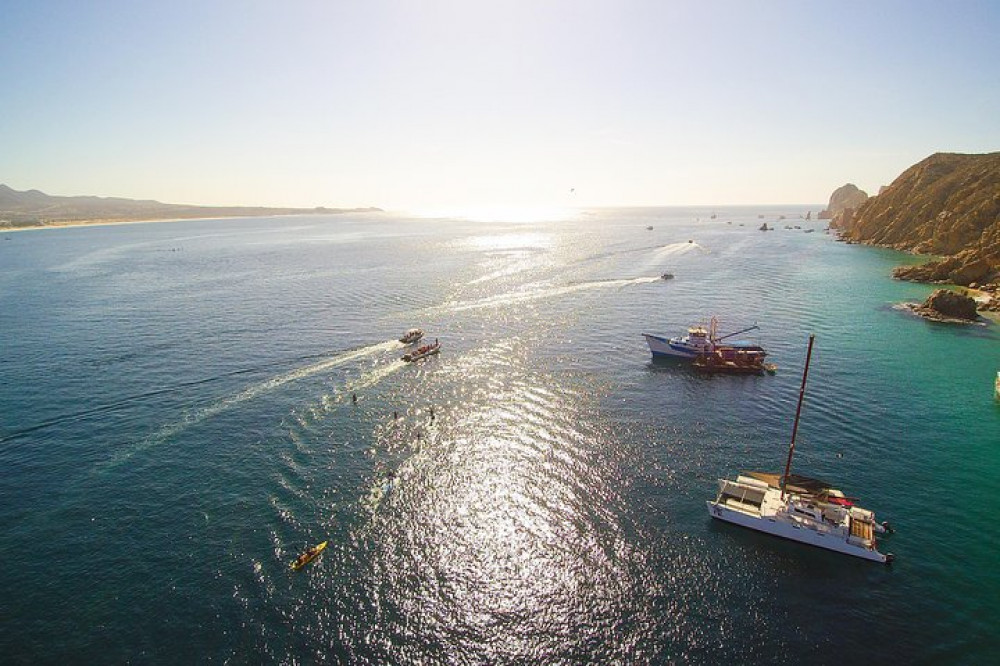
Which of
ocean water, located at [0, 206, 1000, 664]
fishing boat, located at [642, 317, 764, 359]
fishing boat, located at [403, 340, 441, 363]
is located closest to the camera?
ocean water, located at [0, 206, 1000, 664]

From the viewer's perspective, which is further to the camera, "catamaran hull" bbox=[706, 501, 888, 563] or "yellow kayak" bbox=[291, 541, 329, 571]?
"catamaran hull" bbox=[706, 501, 888, 563]

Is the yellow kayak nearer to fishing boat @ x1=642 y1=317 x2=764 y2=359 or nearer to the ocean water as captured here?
the ocean water

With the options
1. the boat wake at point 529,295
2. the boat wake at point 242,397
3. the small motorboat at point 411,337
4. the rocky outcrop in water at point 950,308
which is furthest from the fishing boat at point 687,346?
the rocky outcrop in water at point 950,308

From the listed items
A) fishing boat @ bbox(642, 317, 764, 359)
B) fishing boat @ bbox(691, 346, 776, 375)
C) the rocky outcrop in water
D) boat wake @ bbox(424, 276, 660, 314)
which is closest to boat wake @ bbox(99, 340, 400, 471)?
boat wake @ bbox(424, 276, 660, 314)

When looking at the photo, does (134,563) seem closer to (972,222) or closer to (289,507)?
(289,507)

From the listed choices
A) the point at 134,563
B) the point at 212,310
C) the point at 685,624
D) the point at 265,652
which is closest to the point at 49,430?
the point at 134,563

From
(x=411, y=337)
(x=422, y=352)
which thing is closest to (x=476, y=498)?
(x=422, y=352)
